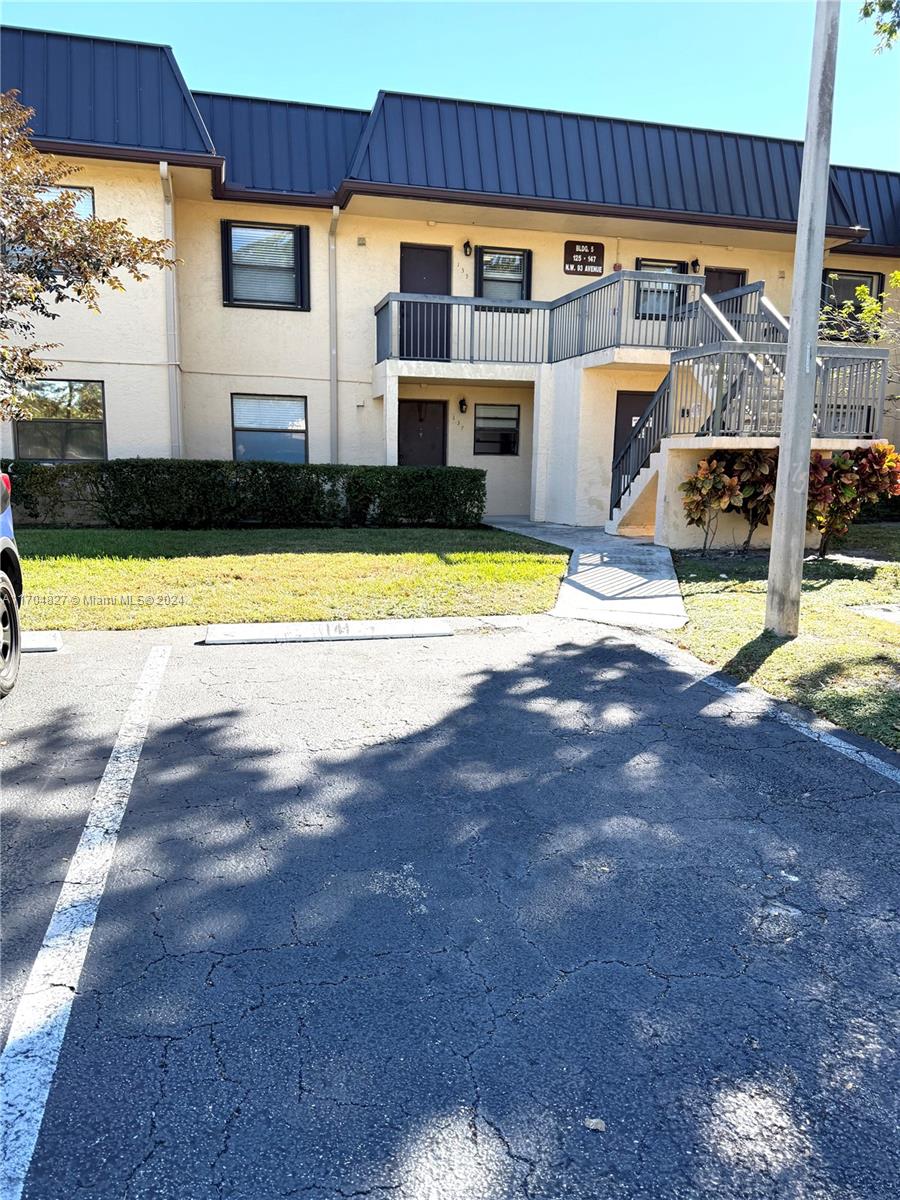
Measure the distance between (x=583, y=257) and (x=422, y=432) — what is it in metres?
4.78

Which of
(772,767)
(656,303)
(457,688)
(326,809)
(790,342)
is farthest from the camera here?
(656,303)

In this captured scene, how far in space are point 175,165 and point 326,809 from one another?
503 inches

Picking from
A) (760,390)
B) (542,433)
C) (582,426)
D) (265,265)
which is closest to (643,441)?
(582,426)

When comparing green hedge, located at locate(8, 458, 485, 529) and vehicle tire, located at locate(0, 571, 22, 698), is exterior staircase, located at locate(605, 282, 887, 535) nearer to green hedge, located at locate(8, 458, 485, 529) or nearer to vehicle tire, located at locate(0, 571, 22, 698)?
green hedge, located at locate(8, 458, 485, 529)

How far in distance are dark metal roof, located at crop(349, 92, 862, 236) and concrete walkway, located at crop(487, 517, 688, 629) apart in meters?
6.94

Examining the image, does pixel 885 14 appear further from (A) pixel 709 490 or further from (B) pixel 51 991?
(B) pixel 51 991

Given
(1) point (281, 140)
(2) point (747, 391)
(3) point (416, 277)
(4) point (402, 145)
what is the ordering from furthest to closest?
1. (3) point (416, 277)
2. (1) point (281, 140)
3. (4) point (402, 145)
4. (2) point (747, 391)

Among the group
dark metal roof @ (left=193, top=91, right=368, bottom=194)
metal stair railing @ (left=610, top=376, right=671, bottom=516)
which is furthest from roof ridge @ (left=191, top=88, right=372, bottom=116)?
metal stair railing @ (left=610, top=376, right=671, bottom=516)

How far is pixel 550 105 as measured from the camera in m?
16.3

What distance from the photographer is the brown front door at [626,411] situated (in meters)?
16.0

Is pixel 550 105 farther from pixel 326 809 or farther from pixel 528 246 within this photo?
pixel 326 809

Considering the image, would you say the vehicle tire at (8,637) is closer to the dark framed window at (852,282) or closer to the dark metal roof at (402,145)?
the dark metal roof at (402,145)

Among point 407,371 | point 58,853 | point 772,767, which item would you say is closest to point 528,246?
point 407,371

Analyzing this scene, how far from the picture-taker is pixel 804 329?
6.52 meters
